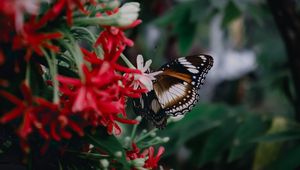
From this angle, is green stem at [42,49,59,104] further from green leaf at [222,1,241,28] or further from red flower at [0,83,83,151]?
green leaf at [222,1,241,28]

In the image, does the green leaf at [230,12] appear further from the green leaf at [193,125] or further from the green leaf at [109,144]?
the green leaf at [109,144]

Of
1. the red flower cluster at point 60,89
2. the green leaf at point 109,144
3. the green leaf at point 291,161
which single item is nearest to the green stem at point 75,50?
the red flower cluster at point 60,89

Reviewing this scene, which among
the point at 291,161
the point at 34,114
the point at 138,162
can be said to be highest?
the point at 34,114

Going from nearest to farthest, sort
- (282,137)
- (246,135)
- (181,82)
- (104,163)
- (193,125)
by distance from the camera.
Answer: (104,163)
(181,82)
(282,137)
(246,135)
(193,125)

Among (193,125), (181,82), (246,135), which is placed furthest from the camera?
(193,125)

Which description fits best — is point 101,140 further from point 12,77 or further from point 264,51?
point 264,51

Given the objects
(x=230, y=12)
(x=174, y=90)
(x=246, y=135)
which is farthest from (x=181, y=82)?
(x=230, y=12)

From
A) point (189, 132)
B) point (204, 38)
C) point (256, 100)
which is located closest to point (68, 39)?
point (189, 132)

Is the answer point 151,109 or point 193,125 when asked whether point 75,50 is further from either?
point 193,125
